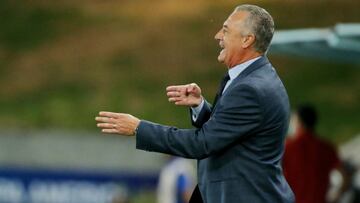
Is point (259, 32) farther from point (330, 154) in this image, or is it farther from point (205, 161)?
point (330, 154)

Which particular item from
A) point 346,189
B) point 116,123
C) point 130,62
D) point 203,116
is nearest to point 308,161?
point 346,189

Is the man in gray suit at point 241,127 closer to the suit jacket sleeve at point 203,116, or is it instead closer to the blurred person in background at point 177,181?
the suit jacket sleeve at point 203,116

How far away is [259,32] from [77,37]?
26.9 metres

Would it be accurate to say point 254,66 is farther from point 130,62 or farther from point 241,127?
point 130,62

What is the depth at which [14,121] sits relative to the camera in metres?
27.7

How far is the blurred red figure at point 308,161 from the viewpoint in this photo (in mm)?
11758

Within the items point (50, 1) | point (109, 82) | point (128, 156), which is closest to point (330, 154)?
point (128, 156)

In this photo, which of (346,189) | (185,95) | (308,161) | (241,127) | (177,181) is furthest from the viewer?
(177,181)

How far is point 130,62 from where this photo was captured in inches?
1243

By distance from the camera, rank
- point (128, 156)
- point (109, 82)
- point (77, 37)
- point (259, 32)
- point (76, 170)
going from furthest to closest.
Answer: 1. point (77, 37)
2. point (109, 82)
3. point (128, 156)
4. point (76, 170)
5. point (259, 32)

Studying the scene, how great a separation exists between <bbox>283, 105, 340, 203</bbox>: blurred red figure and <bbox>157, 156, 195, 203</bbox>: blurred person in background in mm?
3051

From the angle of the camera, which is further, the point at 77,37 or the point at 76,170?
the point at 77,37

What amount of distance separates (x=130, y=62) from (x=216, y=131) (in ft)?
81.6

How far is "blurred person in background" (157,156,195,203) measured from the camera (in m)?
15.3
